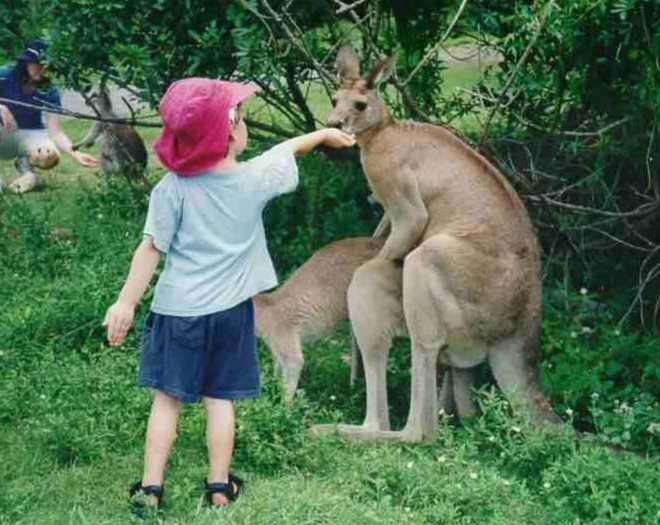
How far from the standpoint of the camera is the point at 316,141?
5676mm

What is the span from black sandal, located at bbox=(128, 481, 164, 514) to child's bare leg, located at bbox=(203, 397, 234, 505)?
0.20m

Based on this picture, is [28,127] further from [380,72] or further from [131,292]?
[131,292]

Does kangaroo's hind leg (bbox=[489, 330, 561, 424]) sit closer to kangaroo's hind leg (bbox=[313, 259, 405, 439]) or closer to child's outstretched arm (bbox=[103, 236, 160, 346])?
kangaroo's hind leg (bbox=[313, 259, 405, 439])

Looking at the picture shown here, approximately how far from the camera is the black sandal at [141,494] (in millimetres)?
5305

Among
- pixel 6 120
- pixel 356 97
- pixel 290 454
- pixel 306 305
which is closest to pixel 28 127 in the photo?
pixel 6 120

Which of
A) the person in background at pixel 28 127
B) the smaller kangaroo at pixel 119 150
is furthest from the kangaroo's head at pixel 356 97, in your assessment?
the smaller kangaroo at pixel 119 150

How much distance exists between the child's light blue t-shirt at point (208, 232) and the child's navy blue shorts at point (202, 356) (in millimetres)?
56

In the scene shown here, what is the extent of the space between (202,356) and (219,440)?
1.04ft

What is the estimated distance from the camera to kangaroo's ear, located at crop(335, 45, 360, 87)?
263 inches

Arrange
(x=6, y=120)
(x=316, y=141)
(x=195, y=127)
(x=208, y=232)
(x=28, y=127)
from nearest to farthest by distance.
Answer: (x=195, y=127) < (x=208, y=232) < (x=316, y=141) < (x=6, y=120) < (x=28, y=127)

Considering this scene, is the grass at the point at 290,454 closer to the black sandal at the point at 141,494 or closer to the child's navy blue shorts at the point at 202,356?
the black sandal at the point at 141,494

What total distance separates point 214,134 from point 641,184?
3436mm

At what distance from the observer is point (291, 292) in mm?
6867

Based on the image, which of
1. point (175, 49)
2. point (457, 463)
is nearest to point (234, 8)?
point (175, 49)
